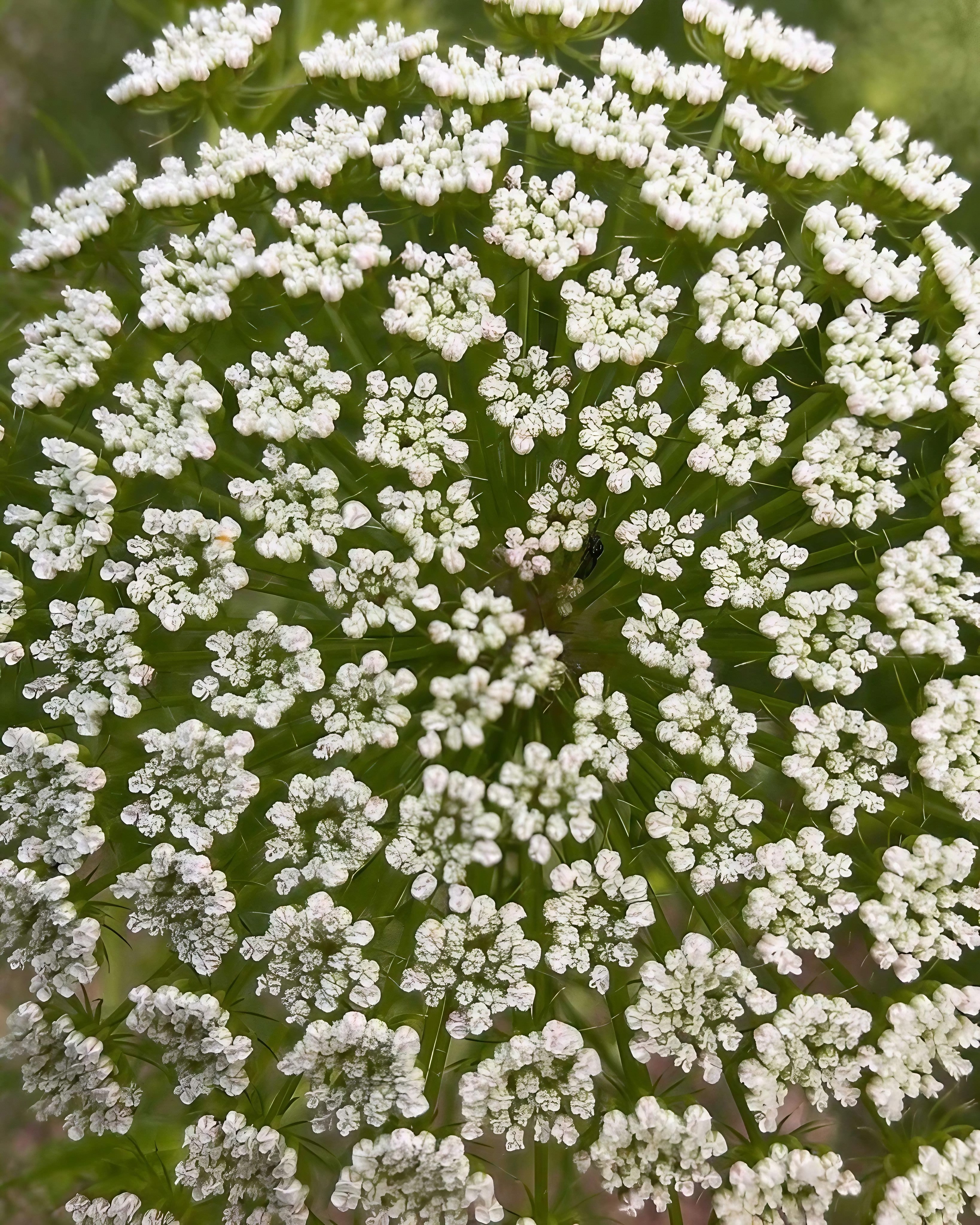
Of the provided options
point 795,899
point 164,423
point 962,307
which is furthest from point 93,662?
point 962,307

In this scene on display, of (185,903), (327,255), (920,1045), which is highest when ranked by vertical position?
(327,255)

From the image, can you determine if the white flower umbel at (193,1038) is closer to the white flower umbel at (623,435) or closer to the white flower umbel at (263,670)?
the white flower umbel at (263,670)

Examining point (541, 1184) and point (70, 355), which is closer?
point (541, 1184)

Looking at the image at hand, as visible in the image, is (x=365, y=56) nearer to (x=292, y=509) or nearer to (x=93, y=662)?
(x=292, y=509)

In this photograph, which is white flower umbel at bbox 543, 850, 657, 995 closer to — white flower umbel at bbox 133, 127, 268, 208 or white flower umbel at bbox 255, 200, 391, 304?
white flower umbel at bbox 255, 200, 391, 304

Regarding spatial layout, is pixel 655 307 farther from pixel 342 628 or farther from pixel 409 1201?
pixel 409 1201

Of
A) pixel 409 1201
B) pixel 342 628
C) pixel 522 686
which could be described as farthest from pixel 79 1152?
pixel 522 686
